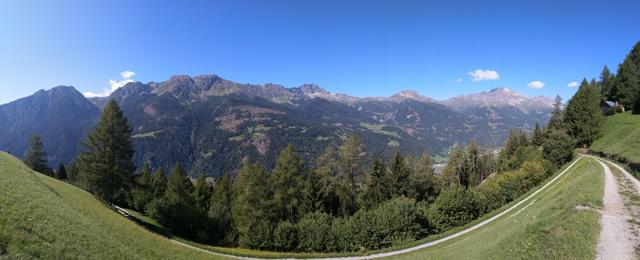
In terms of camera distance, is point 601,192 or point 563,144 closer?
point 601,192

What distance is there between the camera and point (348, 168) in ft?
207

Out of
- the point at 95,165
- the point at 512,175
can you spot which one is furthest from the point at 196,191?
the point at 512,175

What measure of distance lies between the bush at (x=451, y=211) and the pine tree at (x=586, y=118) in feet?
133

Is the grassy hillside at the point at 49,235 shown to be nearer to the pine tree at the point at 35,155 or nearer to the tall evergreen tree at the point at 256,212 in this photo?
the tall evergreen tree at the point at 256,212

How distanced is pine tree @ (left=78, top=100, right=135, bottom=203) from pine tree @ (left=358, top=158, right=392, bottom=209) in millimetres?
46982

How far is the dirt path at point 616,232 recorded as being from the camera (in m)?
13.9

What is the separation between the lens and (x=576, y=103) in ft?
237

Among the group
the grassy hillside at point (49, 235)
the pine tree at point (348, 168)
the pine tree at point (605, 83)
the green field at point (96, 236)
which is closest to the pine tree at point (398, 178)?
the pine tree at point (348, 168)

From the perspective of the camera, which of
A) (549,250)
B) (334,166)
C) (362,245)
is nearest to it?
(549,250)

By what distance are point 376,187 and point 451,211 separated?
64.1 ft

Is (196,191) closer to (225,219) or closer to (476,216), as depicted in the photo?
(225,219)

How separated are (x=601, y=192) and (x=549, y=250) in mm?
15921

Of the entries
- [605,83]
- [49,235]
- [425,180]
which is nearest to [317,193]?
[425,180]

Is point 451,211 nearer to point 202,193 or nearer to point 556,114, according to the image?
point 202,193
